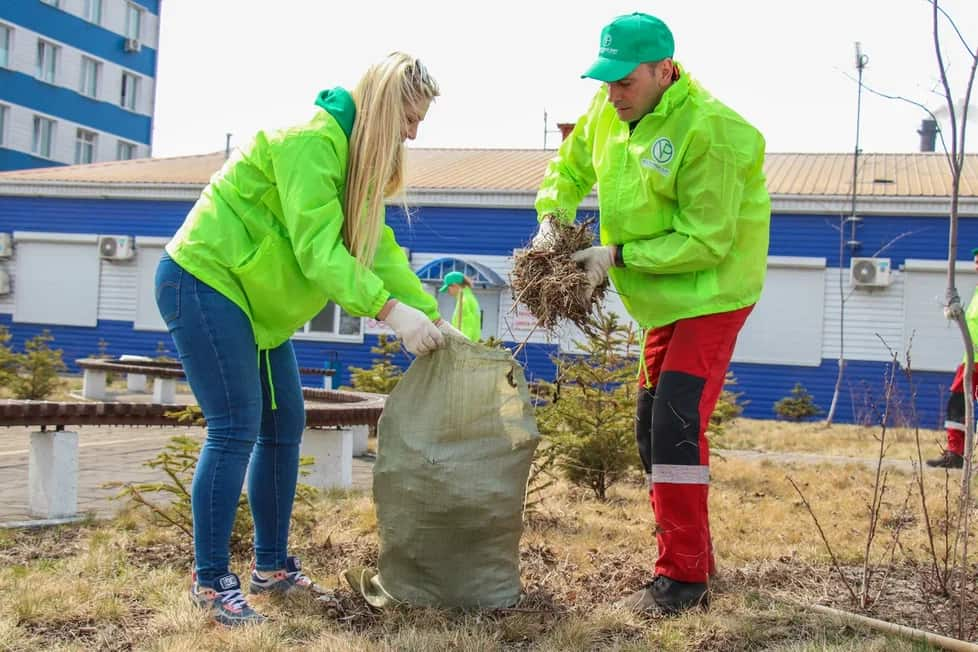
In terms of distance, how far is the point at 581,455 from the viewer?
6.19 metres

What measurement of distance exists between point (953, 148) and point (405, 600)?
208 centimetres

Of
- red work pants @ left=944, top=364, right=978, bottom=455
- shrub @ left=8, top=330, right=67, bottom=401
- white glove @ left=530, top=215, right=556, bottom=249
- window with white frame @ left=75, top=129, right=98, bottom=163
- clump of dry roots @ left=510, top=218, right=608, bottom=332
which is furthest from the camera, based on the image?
window with white frame @ left=75, top=129, right=98, bottom=163

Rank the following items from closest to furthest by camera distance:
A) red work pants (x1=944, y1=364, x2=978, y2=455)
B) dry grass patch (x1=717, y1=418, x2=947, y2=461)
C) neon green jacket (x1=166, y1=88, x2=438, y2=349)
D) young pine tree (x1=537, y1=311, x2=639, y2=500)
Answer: neon green jacket (x1=166, y1=88, x2=438, y2=349), young pine tree (x1=537, y1=311, x2=639, y2=500), red work pants (x1=944, y1=364, x2=978, y2=455), dry grass patch (x1=717, y1=418, x2=947, y2=461)

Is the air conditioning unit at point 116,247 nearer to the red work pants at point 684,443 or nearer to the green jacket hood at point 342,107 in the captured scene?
the green jacket hood at point 342,107

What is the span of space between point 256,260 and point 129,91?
1508 inches

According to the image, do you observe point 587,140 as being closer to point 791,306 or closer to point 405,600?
point 405,600

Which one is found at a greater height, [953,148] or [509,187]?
[509,187]

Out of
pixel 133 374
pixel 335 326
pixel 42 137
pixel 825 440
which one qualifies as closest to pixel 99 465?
pixel 133 374

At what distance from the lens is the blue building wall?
17578mm

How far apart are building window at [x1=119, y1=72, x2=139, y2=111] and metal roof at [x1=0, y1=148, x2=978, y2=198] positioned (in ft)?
44.4

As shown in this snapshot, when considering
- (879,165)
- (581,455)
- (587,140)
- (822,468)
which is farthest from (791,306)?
(587,140)

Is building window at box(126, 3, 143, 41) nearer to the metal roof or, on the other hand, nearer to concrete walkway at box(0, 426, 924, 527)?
the metal roof

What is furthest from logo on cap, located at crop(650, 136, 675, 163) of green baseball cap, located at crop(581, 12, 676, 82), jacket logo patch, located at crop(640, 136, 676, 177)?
green baseball cap, located at crop(581, 12, 676, 82)

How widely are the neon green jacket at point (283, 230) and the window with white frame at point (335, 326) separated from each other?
17222 mm
